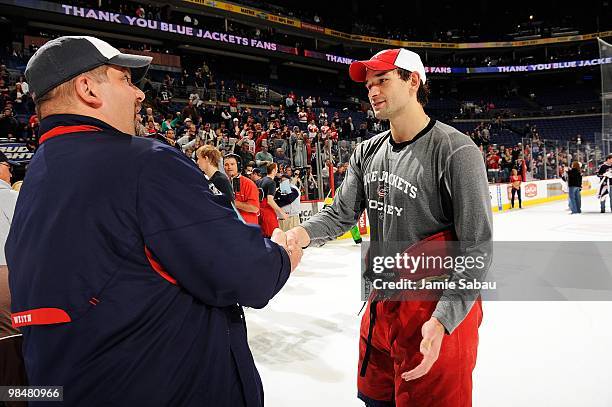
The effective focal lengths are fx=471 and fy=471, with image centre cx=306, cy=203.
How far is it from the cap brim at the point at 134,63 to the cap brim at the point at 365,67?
87 cm

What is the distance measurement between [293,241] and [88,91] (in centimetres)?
88

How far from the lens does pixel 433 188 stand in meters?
1.68

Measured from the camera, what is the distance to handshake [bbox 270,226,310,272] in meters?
1.55

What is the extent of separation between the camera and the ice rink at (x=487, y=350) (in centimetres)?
302

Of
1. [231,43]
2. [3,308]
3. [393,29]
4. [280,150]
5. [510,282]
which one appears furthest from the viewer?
[393,29]

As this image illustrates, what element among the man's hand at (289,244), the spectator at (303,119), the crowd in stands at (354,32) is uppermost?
the crowd in stands at (354,32)

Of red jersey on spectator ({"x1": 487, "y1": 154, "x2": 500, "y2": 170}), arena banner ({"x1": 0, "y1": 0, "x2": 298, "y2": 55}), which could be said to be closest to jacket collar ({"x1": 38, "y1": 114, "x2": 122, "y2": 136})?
red jersey on spectator ({"x1": 487, "y1": 154, "x2": 500, "y2": 170})

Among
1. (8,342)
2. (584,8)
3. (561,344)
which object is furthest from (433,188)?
(584,8)

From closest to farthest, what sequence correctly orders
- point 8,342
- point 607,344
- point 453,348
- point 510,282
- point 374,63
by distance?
point 453,348 < point 374,63 < point 8,342 < point 607,344 < point 510,282

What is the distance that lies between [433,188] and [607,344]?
10.3 feet

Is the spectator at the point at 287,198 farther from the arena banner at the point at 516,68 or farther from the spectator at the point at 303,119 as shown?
the arena banner at the point at 516,68

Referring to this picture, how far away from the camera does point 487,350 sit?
3801 millimetres

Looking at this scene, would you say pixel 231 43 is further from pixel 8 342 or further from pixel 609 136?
pixel 8 342

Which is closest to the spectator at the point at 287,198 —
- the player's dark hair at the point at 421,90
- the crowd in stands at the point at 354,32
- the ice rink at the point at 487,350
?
the ice rink at the point at 487,350
